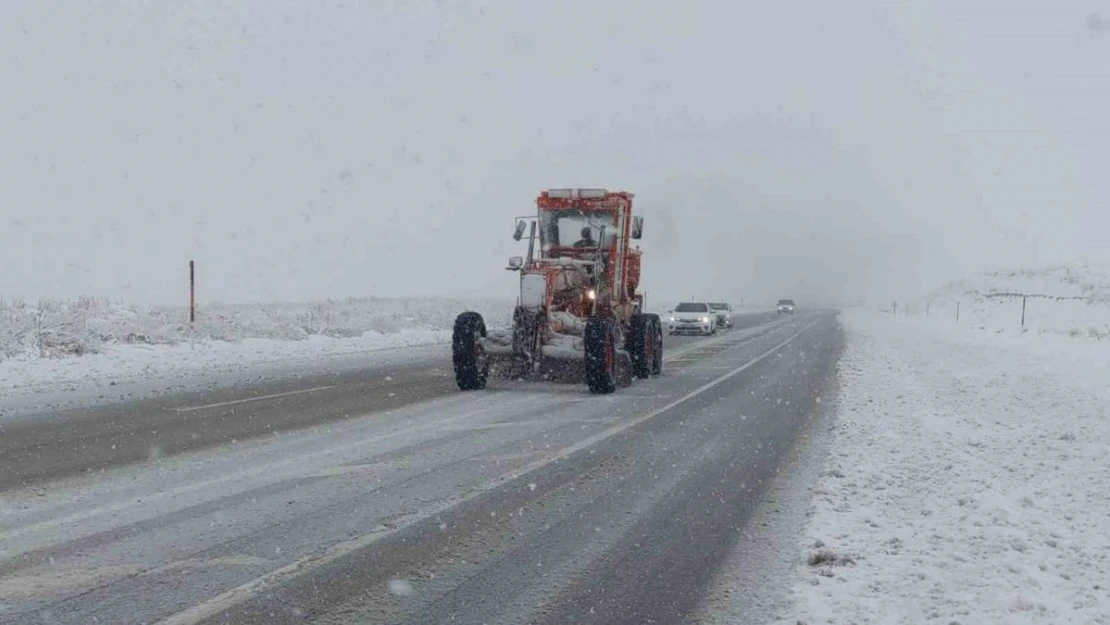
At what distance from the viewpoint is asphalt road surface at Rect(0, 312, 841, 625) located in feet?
16.0

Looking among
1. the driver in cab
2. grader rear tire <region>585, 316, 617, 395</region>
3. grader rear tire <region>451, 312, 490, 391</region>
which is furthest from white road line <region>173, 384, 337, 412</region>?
the driver in cab

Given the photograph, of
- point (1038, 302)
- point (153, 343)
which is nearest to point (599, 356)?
point (153, 343)

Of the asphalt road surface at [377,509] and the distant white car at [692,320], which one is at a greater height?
the distant white car at [692,320]

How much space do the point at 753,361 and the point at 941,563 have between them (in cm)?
1721

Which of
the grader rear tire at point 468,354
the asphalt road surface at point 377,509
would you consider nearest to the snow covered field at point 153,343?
the grader rear tire at point 468,354

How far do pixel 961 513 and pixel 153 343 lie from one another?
20998 millimetres

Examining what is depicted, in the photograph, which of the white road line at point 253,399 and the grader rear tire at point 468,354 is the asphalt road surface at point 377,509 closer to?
the white road line at point 253,399

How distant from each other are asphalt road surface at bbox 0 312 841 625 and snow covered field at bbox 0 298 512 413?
5.23 m

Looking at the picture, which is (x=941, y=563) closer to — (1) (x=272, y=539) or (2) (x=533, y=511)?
(2) (x=533, y=511)

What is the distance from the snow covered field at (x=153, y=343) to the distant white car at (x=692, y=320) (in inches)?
402

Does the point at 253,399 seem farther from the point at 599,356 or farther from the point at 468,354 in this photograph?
the point at 599,356

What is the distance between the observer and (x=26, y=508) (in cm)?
669

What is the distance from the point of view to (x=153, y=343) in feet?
76.4

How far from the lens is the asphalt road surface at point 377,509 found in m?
4.87
